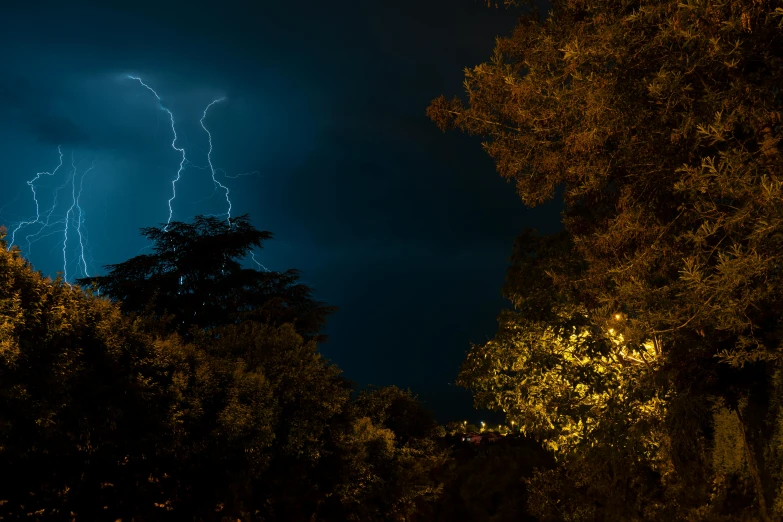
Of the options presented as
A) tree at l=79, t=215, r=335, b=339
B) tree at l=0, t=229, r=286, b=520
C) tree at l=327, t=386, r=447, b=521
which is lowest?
tree at l=0, t=229, r=286, b=520

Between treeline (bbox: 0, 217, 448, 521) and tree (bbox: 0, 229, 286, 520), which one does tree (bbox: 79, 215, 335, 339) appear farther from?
tree (bbox: 0, 229, 286, 520)

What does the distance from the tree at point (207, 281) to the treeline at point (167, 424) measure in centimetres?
591

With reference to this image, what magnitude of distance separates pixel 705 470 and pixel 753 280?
6.80m

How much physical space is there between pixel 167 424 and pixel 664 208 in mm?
6730

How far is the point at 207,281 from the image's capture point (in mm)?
23703

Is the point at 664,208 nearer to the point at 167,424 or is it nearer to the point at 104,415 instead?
the point at 167,424

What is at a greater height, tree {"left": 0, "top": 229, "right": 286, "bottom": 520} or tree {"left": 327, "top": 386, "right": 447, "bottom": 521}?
tree {"left": 327, "top": 386, "right": 447, "bottom": 521}

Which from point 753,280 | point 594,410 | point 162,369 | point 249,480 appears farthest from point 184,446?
point 753,280

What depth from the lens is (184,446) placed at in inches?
327

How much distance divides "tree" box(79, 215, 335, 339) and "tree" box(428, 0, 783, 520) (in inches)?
467

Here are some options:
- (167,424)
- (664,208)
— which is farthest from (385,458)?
(664,208)

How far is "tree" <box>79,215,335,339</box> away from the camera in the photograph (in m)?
21.4

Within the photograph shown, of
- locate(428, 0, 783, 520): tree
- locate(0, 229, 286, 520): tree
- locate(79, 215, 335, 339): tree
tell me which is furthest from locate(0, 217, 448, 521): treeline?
locate(79, 215, 335, 339): tree

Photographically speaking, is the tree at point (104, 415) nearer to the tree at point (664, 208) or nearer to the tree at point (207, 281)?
the tree at point (664, 208)
